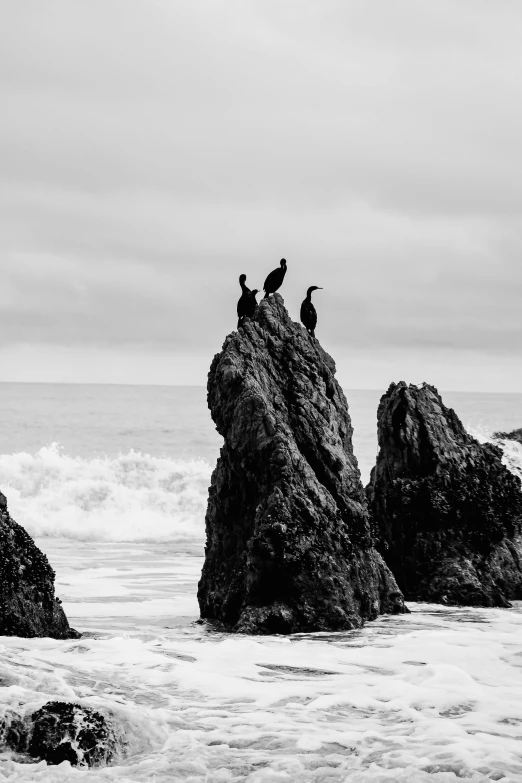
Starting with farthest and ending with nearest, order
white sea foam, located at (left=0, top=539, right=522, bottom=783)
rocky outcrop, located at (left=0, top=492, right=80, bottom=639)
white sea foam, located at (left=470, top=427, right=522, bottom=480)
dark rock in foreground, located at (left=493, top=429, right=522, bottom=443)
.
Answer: dark rock in foreground, located at (left=493, top=429, right=522, bottom=443), white sea foam, located at (left=470, top=427, right=522, bottom=480), rocky outcrop, located at (left=0, top=492, right=80, bottom=639), white sea foam, located at (left=0, top=539, right=522, bottom=783)

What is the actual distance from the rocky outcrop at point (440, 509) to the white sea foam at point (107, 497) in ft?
55.1

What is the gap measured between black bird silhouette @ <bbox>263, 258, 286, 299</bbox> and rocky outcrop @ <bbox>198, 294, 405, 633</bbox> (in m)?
0.57

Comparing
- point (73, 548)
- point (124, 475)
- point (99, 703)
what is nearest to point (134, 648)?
point (99, 703)

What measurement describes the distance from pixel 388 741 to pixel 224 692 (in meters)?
2.59

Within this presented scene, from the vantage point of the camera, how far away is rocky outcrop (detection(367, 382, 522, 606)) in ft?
63.6

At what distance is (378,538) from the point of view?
1920 cm

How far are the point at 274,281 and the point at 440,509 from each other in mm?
5684

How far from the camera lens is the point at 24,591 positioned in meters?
14.6

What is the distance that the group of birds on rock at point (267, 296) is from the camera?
63.5 ft

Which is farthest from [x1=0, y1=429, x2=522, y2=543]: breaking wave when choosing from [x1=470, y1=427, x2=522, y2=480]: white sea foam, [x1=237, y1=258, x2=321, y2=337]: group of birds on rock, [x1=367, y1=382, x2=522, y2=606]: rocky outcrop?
[x1=237, y1=258, x2=321, y2=337]: group of birds on rock

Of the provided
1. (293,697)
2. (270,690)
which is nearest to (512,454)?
(270,690)

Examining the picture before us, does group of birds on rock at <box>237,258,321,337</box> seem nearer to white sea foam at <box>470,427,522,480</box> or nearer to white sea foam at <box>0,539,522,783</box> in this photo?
white sea foam at <box>0,539,522,783</box>

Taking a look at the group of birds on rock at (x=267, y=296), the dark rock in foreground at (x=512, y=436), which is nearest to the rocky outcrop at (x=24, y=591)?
the group of birds on rock at (x=267, y=296)

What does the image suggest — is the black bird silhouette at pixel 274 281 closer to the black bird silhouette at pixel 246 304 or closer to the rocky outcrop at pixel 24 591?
the black bird silhouette at pixel 246 304
